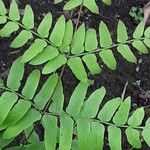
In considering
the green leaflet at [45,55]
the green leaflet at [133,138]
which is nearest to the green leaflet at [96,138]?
the green leaflet at [133,138]

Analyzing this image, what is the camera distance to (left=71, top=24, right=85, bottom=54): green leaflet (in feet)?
5.63

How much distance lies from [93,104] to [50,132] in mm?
196

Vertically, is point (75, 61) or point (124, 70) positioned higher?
point (75, 61)

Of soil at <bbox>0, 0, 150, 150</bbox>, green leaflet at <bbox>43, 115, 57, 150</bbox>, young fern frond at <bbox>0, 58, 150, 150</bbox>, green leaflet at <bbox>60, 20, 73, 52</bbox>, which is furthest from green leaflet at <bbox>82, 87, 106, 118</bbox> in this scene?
soil at <bbox>0, 0, 150, 150</bbox>

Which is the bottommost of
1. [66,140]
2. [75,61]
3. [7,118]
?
A: [66,140]

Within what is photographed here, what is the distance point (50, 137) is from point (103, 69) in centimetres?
132

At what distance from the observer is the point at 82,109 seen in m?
1.70

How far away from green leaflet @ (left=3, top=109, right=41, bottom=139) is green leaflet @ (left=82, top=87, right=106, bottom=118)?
0.58 ft

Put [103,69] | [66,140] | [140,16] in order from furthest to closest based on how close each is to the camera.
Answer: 1. [140,16]
2. [103,69]
3. [66,140]

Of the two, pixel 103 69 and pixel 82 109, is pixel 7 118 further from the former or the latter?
pixel 103 69

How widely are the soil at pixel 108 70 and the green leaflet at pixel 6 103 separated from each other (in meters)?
1.01

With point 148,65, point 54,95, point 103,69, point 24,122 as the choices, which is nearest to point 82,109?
point 54,95

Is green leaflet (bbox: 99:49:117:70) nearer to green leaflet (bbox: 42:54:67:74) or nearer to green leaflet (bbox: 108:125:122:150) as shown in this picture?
green leaflet (bbox: 42:54:67:74)

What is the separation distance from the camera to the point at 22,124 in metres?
1.59
